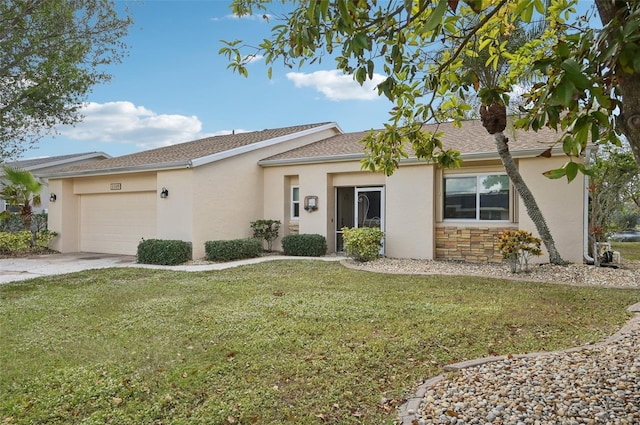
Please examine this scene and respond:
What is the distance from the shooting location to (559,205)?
36.3 feet

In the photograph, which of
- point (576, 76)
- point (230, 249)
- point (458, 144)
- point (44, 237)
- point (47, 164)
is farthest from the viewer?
point (47, 164)

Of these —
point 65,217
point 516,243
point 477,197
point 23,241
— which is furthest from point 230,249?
point 23,241

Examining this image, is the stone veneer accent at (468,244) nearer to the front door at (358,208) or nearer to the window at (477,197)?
the window at (477,197)

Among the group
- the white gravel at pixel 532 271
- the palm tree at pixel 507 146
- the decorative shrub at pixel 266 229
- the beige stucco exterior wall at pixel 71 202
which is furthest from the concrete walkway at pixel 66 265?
the palm tree at pixel 507 146

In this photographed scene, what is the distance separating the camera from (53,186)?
16.9 meters

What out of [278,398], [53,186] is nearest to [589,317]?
[278,398]

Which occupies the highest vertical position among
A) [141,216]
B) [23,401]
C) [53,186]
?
[53,186]

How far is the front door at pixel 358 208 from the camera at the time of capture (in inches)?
557

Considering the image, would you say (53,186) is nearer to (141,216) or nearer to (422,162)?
(141,216)

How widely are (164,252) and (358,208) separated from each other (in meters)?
6.27

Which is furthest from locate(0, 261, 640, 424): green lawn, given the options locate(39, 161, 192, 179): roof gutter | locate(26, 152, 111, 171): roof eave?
locate(26, 152, 111, 171): roof eave

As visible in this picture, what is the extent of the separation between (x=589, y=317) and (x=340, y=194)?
31.7 ft

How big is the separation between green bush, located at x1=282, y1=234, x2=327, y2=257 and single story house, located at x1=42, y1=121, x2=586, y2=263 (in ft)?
1.70

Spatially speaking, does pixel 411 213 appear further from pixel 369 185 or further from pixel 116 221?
pixel 116 221
